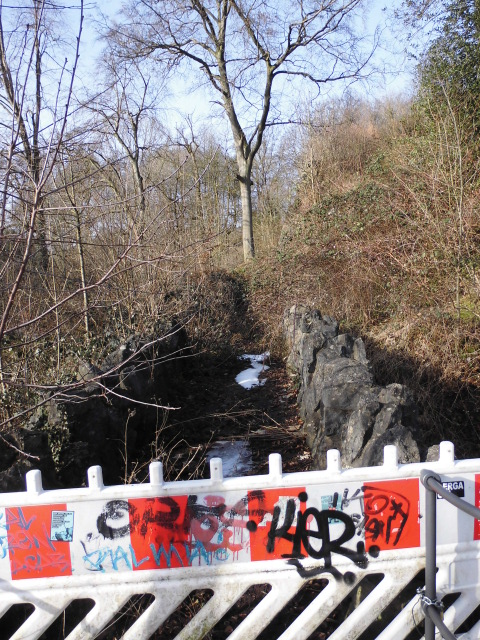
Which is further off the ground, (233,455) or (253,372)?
(253,372)

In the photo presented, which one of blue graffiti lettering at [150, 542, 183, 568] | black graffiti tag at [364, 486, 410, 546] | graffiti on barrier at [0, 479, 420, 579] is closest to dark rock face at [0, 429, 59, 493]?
graffiti on barrier at [0, 479, 420, 579]

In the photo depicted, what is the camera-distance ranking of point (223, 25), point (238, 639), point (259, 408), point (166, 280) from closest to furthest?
point (238, 639) → point (259, 408) → point (166, 280) → point (223, 25)

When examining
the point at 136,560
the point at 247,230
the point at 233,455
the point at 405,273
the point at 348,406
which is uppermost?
the point at 247,230

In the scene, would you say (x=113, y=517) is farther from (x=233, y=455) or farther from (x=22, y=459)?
(x=233, y=455)

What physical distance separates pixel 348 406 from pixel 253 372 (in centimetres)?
512

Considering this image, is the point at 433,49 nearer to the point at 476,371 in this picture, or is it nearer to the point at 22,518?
the point at 476,371

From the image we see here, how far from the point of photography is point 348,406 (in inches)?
177

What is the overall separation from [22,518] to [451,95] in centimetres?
1151

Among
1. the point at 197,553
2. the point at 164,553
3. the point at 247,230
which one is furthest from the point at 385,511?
the point at 247,230

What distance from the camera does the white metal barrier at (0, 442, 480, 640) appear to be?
2229 mm

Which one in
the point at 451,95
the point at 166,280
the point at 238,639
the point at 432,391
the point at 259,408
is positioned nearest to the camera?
the point at 238,639

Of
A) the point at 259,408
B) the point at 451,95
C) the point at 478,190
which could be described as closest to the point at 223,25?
the point at 451,95

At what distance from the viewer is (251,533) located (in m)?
2.26

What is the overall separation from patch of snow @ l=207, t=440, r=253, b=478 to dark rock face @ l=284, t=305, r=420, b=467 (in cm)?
68
